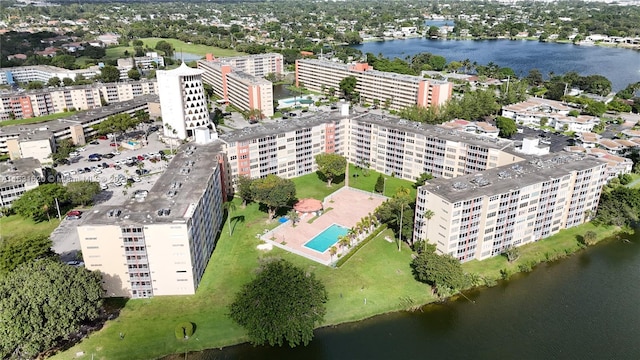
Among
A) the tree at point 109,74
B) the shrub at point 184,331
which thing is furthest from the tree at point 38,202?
the tree at point 109,74

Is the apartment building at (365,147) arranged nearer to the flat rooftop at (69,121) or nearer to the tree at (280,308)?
the tree at (280,308)

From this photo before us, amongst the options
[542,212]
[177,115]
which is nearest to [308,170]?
[177,115]

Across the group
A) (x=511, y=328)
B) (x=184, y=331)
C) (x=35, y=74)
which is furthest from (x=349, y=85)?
(x=35, y=74)

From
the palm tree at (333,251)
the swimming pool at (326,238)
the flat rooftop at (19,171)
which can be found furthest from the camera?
the flat rooftop at (19,171)

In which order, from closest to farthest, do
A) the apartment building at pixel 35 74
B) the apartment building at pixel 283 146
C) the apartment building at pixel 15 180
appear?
1. the apartment building at pixel 15 180
2. the apartment building at pixel 283 146
3. the apartment building at pixel 35 74

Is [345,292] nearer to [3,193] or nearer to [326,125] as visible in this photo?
[326,125]

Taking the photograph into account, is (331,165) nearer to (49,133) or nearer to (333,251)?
(333,251)
